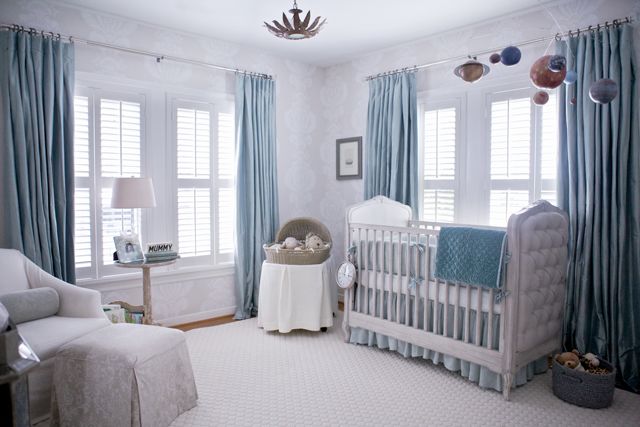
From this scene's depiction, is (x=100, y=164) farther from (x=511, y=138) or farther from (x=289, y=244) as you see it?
(x=511, y=138)

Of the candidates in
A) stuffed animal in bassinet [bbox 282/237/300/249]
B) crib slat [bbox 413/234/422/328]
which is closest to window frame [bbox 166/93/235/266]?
stuffed animal in bassinet [bbox 282/237/300/249]

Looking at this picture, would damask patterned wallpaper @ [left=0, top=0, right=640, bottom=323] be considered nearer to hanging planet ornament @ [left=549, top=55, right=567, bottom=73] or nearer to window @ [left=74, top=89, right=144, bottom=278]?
window @ [left=74, top=89, right=144, bottom=278]

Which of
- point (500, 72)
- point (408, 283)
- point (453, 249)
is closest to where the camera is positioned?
point (453, 249)

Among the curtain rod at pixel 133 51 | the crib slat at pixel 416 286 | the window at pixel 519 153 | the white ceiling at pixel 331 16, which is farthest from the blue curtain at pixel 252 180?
the window at pixel 519 153

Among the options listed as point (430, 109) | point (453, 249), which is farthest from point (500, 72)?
point (453, 249)

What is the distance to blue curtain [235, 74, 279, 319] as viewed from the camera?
4133 millimetres

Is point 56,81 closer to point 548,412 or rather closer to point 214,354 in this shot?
point 214,354

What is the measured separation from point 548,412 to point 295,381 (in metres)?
1.43

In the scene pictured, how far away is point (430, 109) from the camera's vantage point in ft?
12.8

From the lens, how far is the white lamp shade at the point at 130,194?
10.2 ft

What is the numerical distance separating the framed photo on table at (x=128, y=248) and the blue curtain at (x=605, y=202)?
3017 mm

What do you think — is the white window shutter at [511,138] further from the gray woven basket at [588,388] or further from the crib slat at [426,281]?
the gray woven basket at [588,388]

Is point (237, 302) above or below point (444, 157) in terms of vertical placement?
below

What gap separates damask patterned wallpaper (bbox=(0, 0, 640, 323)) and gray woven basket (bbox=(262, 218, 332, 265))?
49cm
